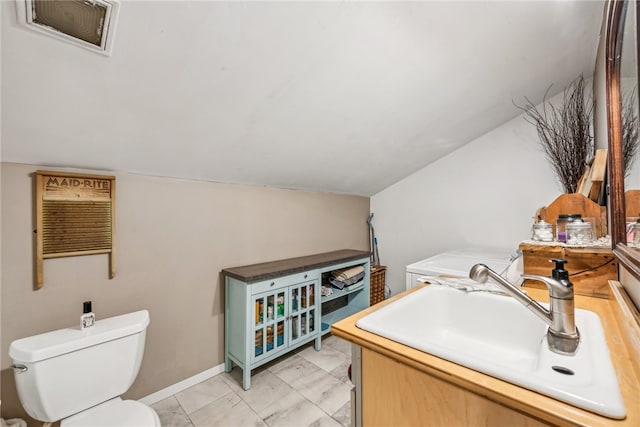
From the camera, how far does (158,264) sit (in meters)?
1.75

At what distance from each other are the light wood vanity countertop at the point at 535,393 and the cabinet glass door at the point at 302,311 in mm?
1363

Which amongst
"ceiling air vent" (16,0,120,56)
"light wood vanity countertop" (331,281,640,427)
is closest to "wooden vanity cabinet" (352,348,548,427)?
"light wood vanity countertop" (331,281,640,427)

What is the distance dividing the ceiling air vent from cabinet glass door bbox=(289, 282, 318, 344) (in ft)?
5.82

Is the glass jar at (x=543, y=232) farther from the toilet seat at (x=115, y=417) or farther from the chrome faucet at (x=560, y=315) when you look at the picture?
the toilet seat at (x=115, y=417)

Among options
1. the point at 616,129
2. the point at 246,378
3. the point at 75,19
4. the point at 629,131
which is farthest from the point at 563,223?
the point at 75,19

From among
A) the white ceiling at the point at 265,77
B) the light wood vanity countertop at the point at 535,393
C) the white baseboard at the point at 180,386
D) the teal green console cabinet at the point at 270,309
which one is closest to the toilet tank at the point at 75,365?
the white baseboard at the point at 180,386

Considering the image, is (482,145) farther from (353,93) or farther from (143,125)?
(143,125)

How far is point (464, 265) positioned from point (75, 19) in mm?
2401

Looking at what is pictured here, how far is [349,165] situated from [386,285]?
1.74 m

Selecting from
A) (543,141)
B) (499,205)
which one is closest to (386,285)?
(499,205)

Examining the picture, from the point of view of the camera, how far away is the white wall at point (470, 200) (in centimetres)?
251

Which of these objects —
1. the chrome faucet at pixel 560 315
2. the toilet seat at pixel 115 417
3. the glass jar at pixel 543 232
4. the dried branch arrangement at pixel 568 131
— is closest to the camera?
the chrome faucet at pixel 560 315

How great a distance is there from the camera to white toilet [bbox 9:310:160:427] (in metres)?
1.13

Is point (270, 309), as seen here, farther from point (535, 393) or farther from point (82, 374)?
point (535, 393)
